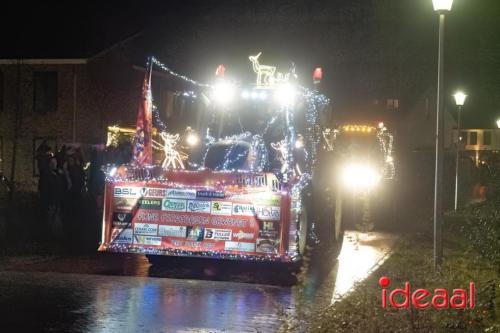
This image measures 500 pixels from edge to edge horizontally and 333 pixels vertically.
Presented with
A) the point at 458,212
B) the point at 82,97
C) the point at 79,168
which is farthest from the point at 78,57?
the point at 458,212

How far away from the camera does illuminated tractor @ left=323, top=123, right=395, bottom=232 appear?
55.3 ft

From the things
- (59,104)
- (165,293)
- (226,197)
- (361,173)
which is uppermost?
(59,104)

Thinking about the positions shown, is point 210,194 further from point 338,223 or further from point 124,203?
point 338,223

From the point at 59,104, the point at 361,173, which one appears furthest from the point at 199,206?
the point at 59,104

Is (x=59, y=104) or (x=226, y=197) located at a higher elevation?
(x=59, y=104)

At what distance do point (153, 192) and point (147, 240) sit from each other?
761mm

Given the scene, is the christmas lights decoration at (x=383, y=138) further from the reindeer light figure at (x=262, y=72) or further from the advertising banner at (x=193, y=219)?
the advertising banner at (x=193, y=219)

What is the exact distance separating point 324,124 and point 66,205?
606 cm

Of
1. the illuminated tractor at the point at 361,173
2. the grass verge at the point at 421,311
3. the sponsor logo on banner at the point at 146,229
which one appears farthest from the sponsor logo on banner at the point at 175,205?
the illuminated tractor at the point at 361,173

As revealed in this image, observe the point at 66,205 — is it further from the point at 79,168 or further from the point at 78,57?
the point at 78,57

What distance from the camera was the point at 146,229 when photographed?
466 inches

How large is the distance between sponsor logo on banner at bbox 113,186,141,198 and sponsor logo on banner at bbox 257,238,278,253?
206 centimetres

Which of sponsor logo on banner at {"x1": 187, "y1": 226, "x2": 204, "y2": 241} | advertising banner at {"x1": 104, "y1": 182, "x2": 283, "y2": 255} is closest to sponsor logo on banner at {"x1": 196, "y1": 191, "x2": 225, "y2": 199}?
advertising banner at {"x1": 104, "y1": 182, "x2": 283, "y2": 255}

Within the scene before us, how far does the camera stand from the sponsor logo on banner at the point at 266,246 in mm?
11539
